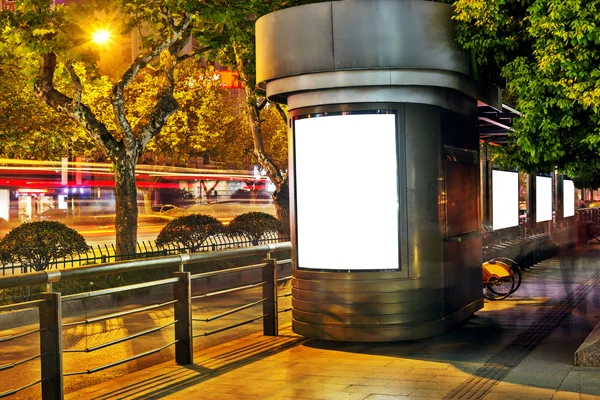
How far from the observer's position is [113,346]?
10766 millimetres

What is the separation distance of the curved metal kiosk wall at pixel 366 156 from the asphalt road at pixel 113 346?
1.93 metres

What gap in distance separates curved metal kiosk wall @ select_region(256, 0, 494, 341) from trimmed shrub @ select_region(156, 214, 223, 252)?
384 inches

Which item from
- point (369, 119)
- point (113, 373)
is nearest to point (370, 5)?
point (369, 119)

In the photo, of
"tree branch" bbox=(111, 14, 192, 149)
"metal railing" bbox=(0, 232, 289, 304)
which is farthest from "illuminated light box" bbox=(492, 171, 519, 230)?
"tree branch" bbox=(111, 14, 192, 149)

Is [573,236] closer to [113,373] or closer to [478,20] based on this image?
[478,20]

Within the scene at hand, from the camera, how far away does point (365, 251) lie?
9.32 meters

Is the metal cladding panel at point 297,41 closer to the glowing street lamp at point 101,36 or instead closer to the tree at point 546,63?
the tree at point 546,63

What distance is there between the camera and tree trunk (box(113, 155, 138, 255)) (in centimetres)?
1802

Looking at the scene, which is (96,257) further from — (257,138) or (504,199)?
(257,138)

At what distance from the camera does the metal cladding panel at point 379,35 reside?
9109 millimetres

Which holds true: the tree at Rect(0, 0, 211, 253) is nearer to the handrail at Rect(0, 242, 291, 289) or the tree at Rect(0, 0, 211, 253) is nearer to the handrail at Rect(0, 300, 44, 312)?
the handrail at Rect(0, 242, 291, 289)

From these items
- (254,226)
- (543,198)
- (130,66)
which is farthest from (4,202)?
(543,198)

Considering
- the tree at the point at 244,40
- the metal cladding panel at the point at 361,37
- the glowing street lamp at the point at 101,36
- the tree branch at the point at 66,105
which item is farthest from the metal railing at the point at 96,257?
the metal cladding panel at the point at 361,37

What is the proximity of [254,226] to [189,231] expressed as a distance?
8.47 feet
